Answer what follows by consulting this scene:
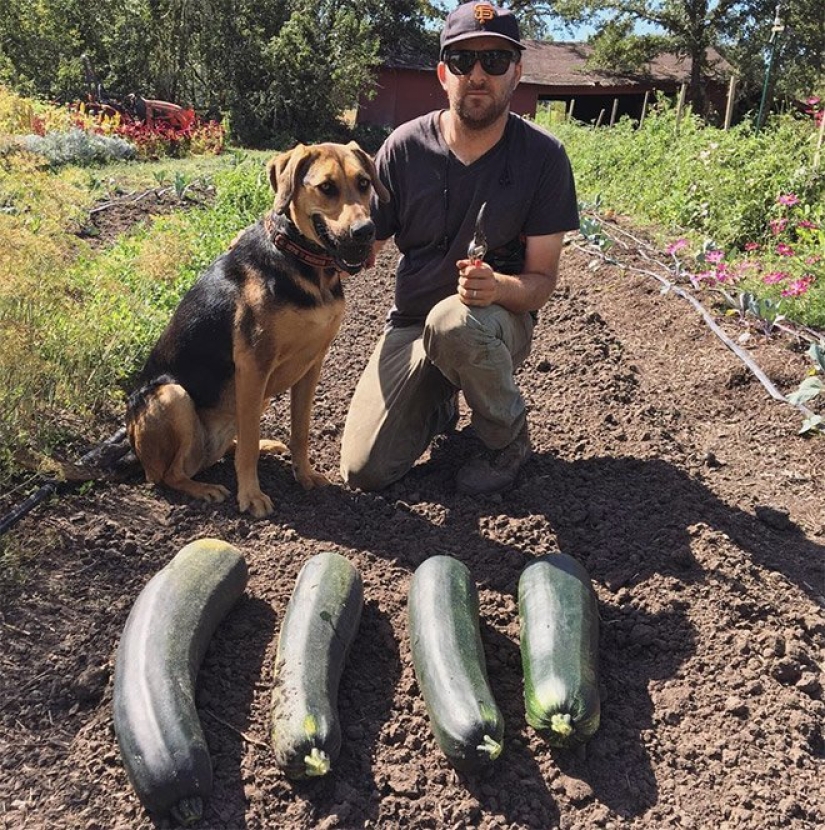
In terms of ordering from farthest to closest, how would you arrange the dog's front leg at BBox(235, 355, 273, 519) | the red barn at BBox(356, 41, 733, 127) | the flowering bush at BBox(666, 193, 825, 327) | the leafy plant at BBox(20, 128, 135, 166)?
the red barn at BBox(356, 41, 733, 127) < the leafy plant at BBox(20, 128, 135, 166) < the flowering bush at BBox(666, 193, 825, 327) < the dog's front leg at BBox(235, 355, 273, 519)

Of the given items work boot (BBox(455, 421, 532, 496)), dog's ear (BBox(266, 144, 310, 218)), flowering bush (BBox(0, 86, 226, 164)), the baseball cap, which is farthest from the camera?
flowering bush (BBox(0, 86, 226, 164))

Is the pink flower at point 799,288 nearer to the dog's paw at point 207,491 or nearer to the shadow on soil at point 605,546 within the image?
the shadow on soil at point 605,546

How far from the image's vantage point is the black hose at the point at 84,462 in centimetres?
362

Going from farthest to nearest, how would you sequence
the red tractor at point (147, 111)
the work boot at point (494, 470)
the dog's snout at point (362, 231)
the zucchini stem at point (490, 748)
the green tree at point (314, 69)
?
the green tree at point (314, 69), the red tractor at point (147, 111), the work boot at point (494, 470), the dog's snout at point (362, 231), the zucchini stem at point (490, 748)

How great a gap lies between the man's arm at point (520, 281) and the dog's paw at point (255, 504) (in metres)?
1.47

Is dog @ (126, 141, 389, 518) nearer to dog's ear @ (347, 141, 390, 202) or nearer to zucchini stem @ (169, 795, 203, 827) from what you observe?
dog's ear @ (347, 141, 390, 202)

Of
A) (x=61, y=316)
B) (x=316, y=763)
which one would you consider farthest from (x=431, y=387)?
(x=316, y=763)

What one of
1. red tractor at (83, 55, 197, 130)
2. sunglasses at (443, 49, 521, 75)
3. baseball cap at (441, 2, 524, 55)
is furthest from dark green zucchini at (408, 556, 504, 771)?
red tractor at (83, 55, 197, 130)

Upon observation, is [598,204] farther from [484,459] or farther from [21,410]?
[21,410]

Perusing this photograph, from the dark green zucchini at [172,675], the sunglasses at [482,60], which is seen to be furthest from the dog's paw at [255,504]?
the sunglasses at [482,60]

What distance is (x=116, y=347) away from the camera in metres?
5.21

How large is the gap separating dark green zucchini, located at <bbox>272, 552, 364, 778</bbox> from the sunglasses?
Result: 2676 millimetres

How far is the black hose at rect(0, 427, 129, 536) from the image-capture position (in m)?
3.62

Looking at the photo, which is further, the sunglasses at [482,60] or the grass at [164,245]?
the sunglasses at [482,60]
